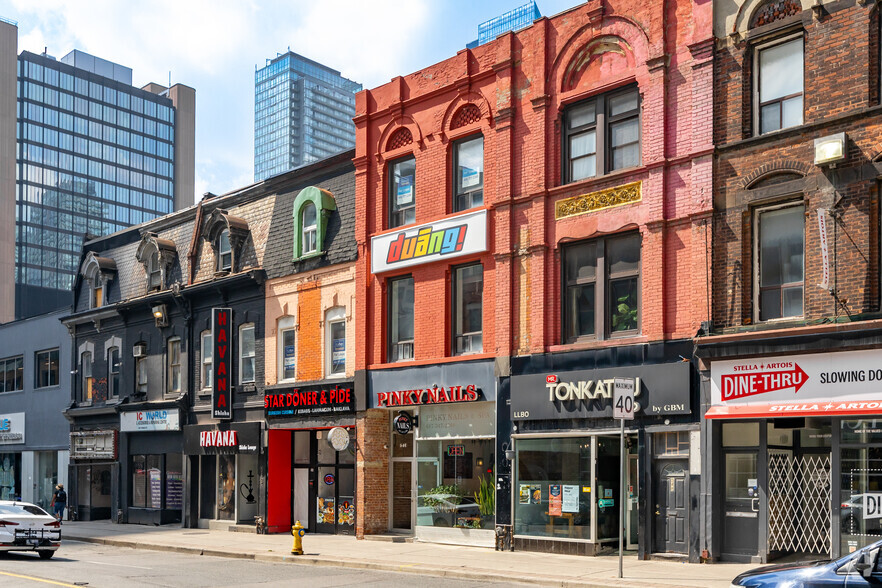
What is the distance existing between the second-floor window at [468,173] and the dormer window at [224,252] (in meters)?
9.82

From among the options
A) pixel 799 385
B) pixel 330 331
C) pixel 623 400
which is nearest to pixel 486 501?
pixel 330 331

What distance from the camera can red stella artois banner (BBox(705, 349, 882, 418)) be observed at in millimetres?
16844

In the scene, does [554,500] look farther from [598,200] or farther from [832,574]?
[832,574]

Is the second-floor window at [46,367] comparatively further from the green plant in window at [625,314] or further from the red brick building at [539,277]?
the green plant in window at [625,314]

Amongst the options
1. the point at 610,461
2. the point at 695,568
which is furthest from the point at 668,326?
the point at 695,568

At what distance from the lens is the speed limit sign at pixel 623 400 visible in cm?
1719

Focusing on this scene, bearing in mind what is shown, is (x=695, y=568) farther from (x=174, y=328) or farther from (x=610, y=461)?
(x=174, y=328)

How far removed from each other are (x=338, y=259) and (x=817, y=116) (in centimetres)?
1378

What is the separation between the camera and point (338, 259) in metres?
27.8

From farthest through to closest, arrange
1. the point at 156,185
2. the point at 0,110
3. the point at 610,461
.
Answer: the point at 156,185 → the point at 0,110 → the point at 610,461

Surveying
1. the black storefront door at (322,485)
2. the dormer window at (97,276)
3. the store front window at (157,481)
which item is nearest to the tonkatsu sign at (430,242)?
the black storefront door at (322,485)

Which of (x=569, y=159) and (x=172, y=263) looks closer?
(x=569, y=159)

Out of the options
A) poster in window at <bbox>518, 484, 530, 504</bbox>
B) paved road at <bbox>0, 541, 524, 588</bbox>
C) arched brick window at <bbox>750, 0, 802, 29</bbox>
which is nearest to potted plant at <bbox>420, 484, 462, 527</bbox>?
poster in window at <bbox>518, 484, 530, 504</bbox>

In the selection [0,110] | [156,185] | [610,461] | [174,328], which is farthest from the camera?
[156,185]
